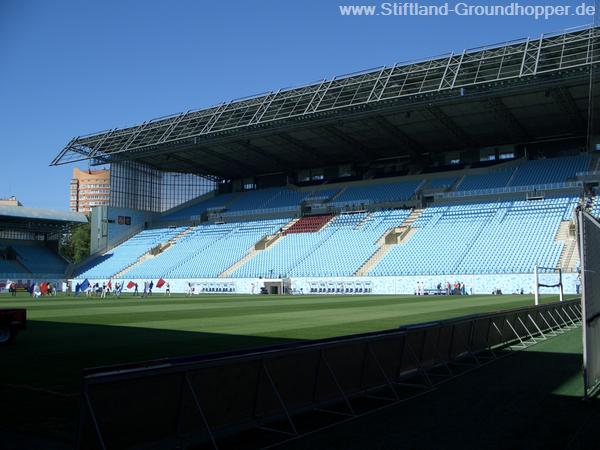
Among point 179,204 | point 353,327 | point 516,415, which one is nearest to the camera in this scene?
point 516,415

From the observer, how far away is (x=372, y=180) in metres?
65.9

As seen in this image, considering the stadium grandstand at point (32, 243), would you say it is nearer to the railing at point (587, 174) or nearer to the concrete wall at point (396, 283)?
the concrete wall at point (396, 283)

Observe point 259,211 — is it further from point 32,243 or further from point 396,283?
point 32,243

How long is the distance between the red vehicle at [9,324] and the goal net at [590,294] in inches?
550

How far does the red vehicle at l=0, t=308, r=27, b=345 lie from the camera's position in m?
15.4

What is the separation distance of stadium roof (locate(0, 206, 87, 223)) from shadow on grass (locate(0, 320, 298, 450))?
4991 centimetres

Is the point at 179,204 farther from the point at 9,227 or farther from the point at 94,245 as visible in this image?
the point at 9,227

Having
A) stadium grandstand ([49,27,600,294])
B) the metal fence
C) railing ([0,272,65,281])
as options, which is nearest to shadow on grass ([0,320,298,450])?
the metal fence

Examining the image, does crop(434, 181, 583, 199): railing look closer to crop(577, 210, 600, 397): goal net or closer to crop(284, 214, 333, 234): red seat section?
crop(284, 214, 333, 234): red seat section

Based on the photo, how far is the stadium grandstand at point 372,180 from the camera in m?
43.4

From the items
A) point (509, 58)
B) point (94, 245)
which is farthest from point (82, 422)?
point (94, 245)

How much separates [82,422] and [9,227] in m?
72.2

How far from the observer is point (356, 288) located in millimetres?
47906

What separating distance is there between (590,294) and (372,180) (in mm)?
57514
